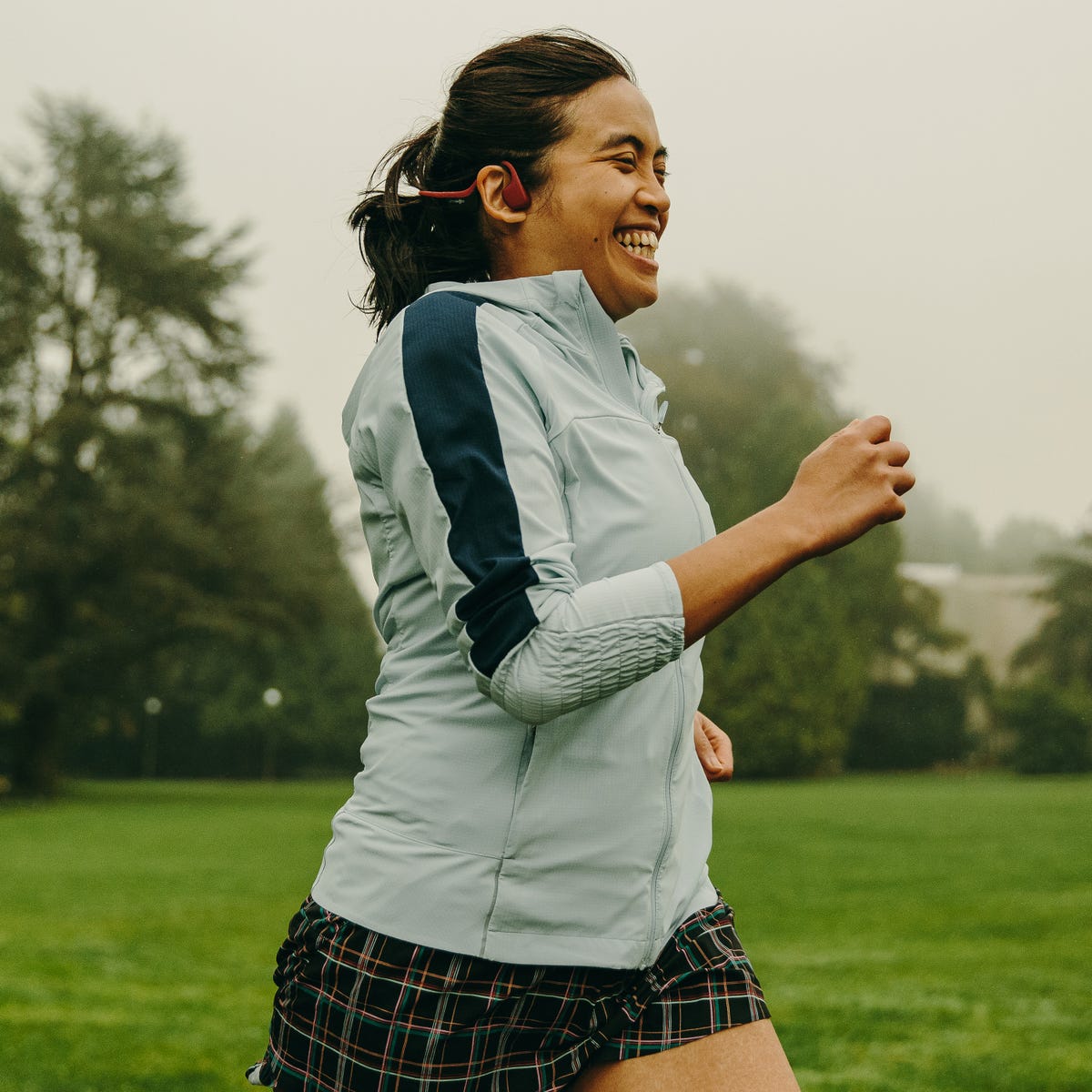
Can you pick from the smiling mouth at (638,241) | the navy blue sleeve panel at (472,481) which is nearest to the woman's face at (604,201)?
the smiling mouth at (638,241)

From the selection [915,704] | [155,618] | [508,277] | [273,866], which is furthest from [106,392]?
[508,277]

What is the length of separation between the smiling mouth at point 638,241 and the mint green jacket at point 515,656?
19 centimetres

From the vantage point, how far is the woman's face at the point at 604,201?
181cm

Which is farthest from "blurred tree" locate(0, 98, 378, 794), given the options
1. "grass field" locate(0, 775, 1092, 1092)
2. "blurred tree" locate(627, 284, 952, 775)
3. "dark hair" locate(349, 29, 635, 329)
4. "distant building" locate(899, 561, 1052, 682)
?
"dark hair" locate(349, 29, 635, 329)

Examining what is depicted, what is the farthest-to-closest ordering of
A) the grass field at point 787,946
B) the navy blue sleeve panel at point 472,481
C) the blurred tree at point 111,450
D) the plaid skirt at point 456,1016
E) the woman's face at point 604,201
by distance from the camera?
1. the blurred tree at point 111,450
2. the grass field at point 787,946
3. the woman's face at point 604,201
4. the plaid skirt at point 456,1016
5. the navy blue sleeve panel at point 472,481

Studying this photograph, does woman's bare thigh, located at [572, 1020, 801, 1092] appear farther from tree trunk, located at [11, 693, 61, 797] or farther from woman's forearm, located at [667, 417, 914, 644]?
tree trunk, located at [11, 693, 61, 797]

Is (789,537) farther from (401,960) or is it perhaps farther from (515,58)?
(515,58)

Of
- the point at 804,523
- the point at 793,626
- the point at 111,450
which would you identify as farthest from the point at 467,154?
the point at 793,626

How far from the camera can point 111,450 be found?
96.5 ft

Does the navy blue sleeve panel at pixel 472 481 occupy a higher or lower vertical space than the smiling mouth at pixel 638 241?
lower

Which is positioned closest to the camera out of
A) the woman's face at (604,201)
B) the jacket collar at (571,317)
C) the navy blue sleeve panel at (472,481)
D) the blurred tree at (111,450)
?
the navy blue sleeve panel at (472,481)

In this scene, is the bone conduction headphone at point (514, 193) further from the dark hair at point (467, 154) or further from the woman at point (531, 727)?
the woman at point (531, 727)

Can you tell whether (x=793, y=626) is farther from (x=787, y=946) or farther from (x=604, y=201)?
(x=604, y=201)

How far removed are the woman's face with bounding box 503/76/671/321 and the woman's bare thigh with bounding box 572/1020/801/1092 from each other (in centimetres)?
95
